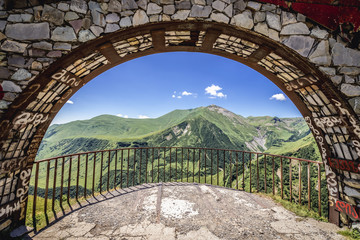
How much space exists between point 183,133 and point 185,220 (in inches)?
2736

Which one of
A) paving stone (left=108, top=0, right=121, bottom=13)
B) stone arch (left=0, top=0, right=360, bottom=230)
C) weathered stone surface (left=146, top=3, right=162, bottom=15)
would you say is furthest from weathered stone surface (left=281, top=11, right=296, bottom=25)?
paving stone (left=108, top=0, right=121, bottom=13)

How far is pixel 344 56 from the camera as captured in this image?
93.4 inches

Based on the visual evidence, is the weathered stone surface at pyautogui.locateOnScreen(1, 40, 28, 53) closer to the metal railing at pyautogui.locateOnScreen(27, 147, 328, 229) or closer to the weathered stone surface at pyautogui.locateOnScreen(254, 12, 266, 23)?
the metal railing at pyautogui.locateOnScreen(27, 147, 328, 229)

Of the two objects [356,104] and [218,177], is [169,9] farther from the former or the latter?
[218,177]

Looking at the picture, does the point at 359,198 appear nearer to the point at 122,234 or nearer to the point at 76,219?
the point at 122,234

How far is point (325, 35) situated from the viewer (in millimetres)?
2391

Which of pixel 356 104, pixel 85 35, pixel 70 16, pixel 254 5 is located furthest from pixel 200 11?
pixel 356 104

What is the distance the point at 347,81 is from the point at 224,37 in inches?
75.0

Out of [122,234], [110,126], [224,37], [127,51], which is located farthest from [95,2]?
[110,126]

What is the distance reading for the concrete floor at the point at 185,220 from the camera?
2.69 meters

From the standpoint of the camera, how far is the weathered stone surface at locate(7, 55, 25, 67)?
2236mm

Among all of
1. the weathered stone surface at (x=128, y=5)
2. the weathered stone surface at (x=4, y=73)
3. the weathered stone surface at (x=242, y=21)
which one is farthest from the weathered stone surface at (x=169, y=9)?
the weathered stone surface at (x=4, y=73)

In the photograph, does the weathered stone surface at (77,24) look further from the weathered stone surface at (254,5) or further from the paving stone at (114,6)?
the weathered stone surface at (254,5)

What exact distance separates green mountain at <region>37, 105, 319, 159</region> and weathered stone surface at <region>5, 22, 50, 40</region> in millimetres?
53644
